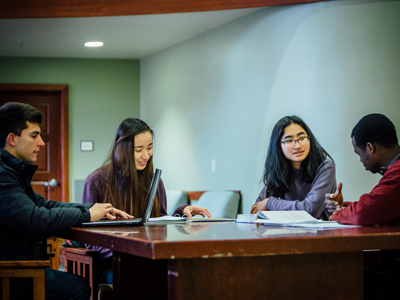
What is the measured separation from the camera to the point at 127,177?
7.84ft

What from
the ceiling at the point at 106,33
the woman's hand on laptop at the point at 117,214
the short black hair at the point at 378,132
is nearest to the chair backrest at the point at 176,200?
the ceiling at the point at 106,33

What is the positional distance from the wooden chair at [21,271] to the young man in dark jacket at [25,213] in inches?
5.3

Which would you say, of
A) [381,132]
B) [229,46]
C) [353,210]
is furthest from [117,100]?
[353,210]

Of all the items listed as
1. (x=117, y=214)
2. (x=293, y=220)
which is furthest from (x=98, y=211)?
(x=293, y=220)

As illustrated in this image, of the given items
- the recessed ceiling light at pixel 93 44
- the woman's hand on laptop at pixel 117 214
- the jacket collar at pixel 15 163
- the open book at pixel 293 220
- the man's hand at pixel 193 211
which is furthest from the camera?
the recessed ceiling light at pixel 93 44

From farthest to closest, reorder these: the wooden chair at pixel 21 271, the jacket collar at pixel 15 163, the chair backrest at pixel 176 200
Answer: the chair backrest at pixel 176 200 → the jacket collar at pixel 15 163 → the wooden chair at pixel 21 271

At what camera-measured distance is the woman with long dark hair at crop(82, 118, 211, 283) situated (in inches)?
92.5

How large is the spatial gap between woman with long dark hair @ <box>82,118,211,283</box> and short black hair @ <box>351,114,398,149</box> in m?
0.83

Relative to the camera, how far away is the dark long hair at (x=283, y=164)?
2.56 metres

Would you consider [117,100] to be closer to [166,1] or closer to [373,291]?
[166,1]

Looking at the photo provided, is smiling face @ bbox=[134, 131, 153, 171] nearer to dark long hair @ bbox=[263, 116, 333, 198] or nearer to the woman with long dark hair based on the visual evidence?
the woman with long dark hair

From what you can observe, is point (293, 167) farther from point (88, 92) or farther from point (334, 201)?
point (88, 92)

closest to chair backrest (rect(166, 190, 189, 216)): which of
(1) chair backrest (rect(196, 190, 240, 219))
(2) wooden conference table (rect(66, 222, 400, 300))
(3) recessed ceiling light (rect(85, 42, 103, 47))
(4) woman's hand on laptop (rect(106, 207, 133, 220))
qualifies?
(1) chair backrest (rect(196, 190, 240, 219))

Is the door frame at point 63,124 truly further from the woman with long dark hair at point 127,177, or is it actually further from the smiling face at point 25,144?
the smiling face at point 25,144
